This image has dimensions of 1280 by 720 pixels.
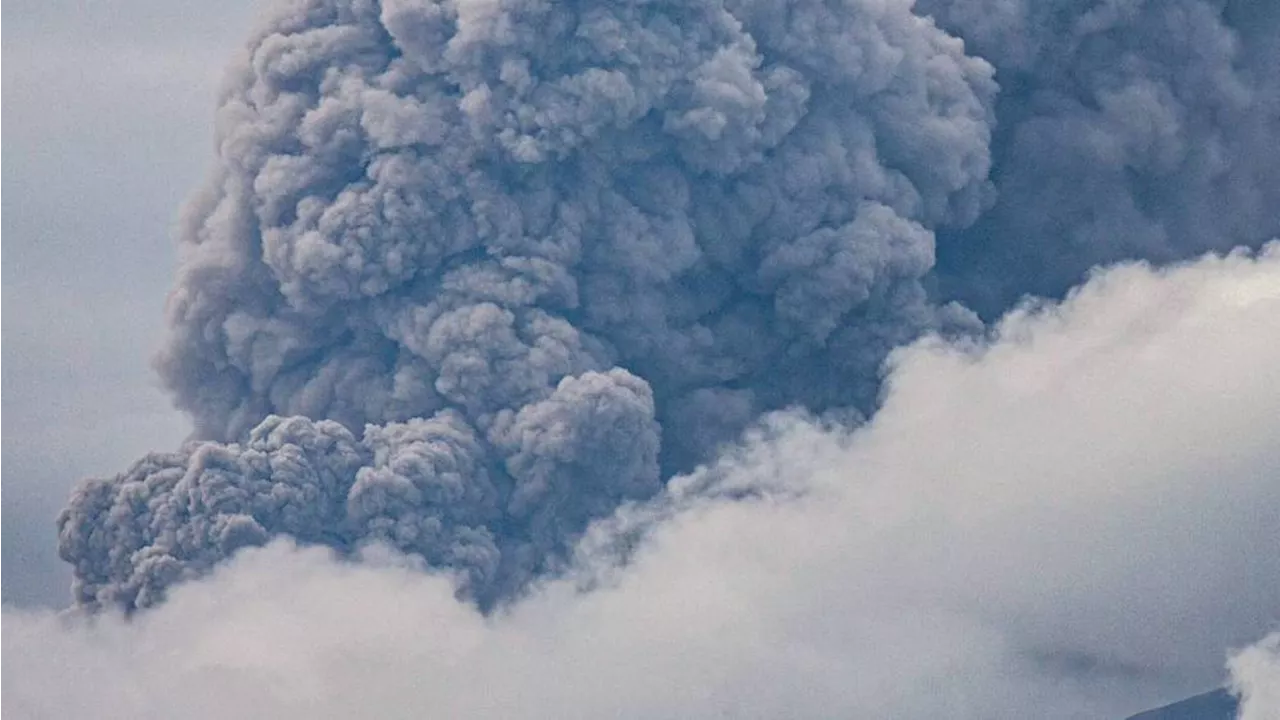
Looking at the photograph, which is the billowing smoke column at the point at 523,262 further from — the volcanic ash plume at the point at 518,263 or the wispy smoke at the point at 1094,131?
the wispy smoke at the point at 1094,131

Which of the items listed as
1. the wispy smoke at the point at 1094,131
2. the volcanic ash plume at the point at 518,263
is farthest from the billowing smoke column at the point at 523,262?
the wispy smoke at the point at 1094,131

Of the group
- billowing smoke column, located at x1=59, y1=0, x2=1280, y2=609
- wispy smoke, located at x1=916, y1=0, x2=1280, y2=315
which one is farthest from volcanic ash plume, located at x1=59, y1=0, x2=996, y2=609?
wispy smoke, located at x1=916, y1=0, x2=1280, y2=315

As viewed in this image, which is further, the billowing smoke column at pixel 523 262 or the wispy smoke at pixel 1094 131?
the wispy smoke at pixel 1094 131

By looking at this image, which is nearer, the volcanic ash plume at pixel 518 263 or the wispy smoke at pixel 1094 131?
the volcanic ash plume at pixel 518 263

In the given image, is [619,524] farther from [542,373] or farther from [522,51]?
[522,51]

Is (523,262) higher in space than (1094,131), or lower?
lower

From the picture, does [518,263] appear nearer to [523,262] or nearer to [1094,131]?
[523,262]

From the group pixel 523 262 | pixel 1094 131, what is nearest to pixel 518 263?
pixel 523 262

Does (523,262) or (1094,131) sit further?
(1094,131)
